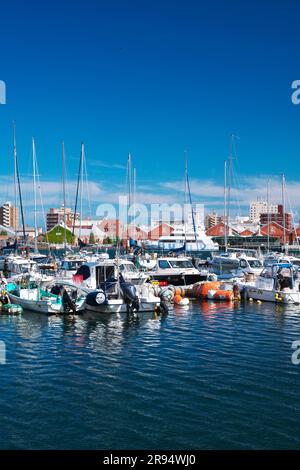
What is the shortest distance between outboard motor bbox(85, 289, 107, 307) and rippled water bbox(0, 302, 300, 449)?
6.98 ft

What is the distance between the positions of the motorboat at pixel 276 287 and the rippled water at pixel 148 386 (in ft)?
26.8

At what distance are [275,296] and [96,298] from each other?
15.4 m

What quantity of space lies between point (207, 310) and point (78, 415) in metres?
21.8

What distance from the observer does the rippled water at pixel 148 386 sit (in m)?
13.8

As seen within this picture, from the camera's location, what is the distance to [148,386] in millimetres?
18078

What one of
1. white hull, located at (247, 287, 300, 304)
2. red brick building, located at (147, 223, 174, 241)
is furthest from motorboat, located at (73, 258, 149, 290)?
red brick building, located at (147, 223, 174, 241)

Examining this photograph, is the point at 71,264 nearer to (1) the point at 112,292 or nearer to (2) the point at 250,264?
(1) the point at 112,292

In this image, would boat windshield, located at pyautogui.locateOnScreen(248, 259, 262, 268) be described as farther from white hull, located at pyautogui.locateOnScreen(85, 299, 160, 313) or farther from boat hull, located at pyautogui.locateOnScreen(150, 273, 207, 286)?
white hull, located at pyautogui.locateOnScreen(85, 299, 160, 313)

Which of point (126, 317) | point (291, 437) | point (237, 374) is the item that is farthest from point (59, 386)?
point (126, 317)

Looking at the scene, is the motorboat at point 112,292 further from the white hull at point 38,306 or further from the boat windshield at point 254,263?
the boat windshield at point 254,263

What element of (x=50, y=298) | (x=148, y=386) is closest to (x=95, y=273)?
(x=50, y=298)

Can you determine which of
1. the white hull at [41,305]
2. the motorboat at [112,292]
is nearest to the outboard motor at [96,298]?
the motorboat at [112,292]

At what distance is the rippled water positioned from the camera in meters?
13.8
